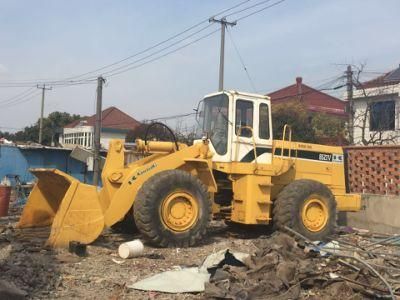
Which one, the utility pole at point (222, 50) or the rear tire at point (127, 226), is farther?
the utility pole at point (222, 50)

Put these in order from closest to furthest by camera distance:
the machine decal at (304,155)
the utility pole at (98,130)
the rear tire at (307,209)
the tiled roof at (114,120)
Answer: the rear tire at (307,209), the machine decal at (304,155), the utility pole at (98,130), the tiled roof at (114,120)

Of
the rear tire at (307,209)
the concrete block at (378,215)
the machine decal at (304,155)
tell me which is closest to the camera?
the rear tire at (307,209)

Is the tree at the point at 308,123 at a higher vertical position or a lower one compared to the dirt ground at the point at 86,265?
higher

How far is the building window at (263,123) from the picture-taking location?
34.0 feet

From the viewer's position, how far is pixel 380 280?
6.73m

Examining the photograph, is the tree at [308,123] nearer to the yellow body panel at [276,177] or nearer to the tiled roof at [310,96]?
the tiled roof at [310,96]

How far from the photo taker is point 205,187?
31.1 ft

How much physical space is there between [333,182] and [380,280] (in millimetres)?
4910

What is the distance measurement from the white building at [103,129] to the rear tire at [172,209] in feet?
128

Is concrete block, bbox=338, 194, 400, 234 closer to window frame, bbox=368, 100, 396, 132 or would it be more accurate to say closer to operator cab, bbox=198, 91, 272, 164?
operator cab, bbox=198, 91, 272, 164

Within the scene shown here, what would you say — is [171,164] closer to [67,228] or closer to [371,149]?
[67,228]

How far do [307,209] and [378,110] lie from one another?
19.4 m

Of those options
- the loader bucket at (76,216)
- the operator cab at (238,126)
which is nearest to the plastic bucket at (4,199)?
the loader bucket at (76,216)

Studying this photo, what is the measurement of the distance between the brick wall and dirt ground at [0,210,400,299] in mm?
3179
